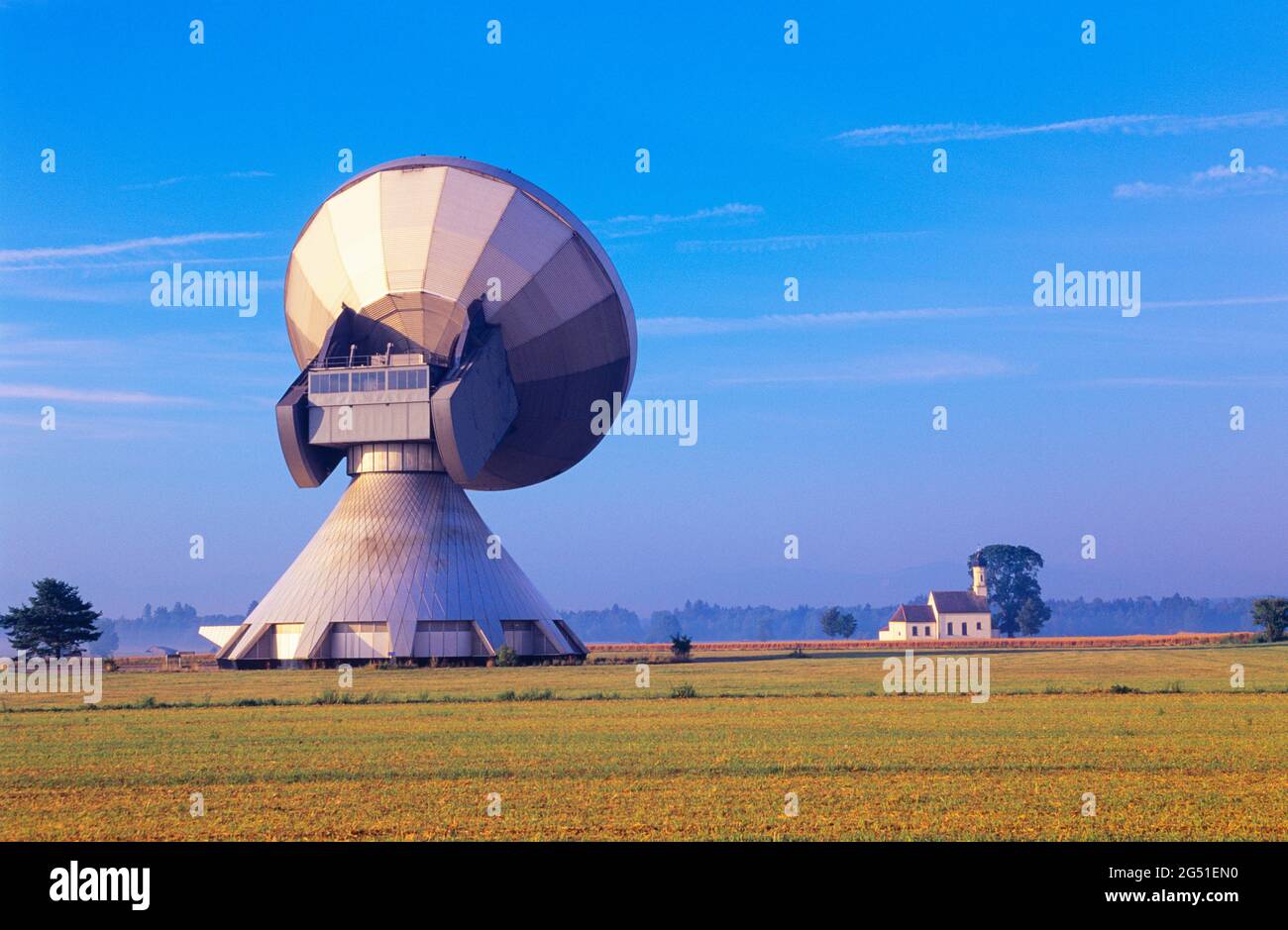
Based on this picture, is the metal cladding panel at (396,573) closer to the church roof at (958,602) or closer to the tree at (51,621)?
the tree at (51,621)

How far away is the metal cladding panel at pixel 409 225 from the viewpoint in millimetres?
52125

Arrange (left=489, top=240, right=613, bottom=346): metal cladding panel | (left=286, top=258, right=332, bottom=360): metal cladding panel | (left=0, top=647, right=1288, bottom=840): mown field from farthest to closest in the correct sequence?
(left=286, top=258, right=332, bottom=360): metal cladding panel → (left=489, top=240, right=613, bottom=346): metal cladding panel → (left=0, top=647, right=1288, bottom=840): mown field

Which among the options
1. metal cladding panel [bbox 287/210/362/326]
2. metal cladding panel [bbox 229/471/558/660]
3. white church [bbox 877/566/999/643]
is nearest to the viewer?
metal cladding panel [bbox 229/471/558/660]

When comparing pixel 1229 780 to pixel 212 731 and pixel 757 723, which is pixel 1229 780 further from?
pixel 212 731

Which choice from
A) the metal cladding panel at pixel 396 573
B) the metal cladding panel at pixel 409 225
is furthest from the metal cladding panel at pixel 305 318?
the metal cladding panel at pixel 396 573

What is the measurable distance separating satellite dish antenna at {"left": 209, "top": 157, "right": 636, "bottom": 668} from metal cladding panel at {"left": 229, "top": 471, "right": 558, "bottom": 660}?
0.23 ft

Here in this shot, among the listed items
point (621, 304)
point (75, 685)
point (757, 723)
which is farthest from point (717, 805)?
point (621, 304)

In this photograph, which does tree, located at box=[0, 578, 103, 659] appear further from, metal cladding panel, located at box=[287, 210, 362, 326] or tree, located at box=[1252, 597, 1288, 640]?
tree, located at box=[1252, 597, 1288, 640]

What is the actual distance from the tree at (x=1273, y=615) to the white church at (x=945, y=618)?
5427 centimetres

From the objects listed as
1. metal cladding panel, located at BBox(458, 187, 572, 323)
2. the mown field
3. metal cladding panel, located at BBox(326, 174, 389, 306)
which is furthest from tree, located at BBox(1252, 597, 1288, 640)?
metal cladding panel, located at BBox(326, 174, 389, 306)

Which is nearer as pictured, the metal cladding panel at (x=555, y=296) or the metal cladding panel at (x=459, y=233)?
the metal cladding panel at (x=459, y=233)

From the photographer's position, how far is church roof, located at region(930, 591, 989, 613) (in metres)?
136

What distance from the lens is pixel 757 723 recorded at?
2592cm

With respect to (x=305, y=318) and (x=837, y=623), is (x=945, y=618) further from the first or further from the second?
(x=305, y=318)
